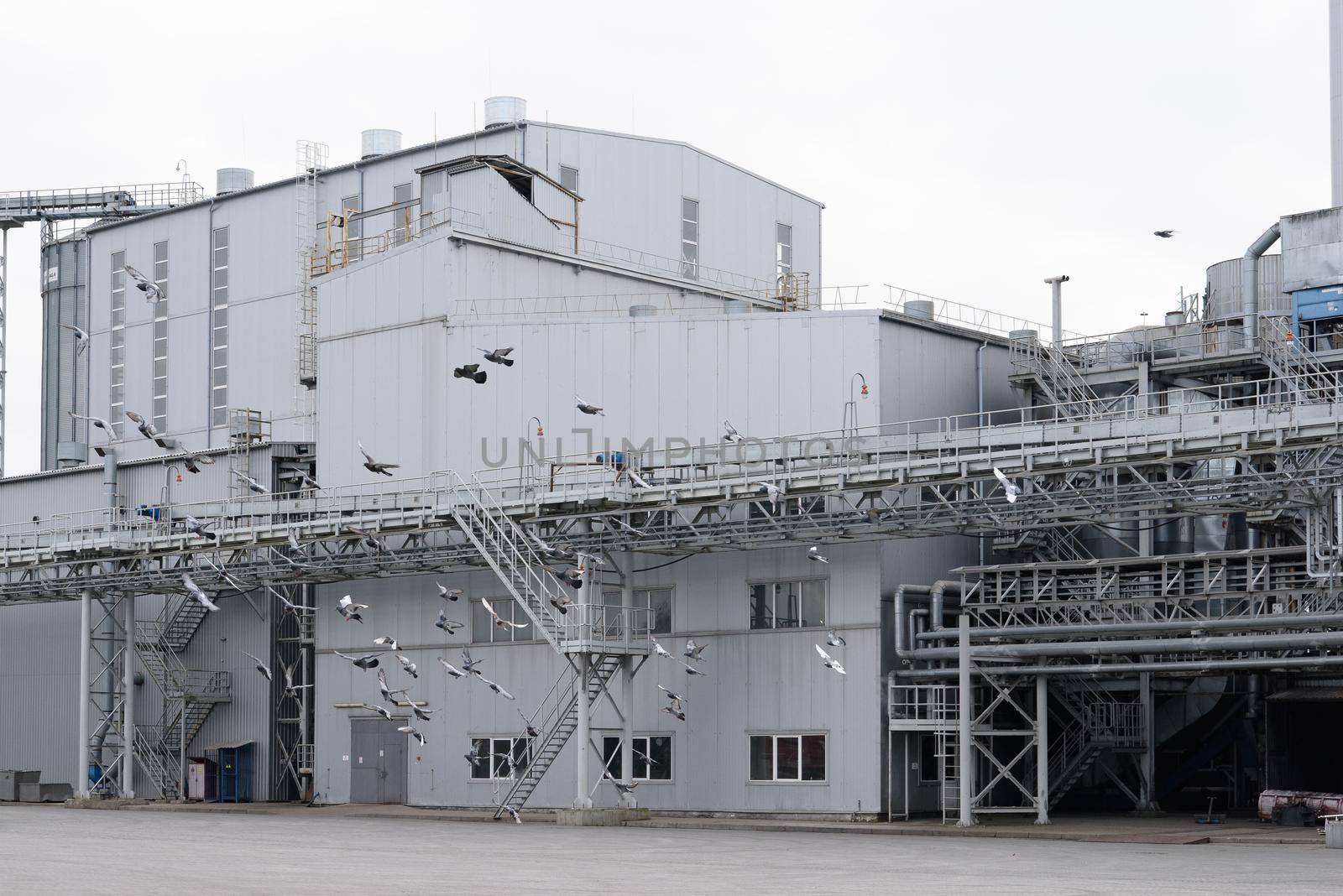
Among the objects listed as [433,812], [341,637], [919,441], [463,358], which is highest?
[463,358]

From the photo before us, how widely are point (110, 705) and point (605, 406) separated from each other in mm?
21246

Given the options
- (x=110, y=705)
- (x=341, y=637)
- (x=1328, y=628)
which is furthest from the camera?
(x=110, y=705)

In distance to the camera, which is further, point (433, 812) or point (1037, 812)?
point (433, 812)

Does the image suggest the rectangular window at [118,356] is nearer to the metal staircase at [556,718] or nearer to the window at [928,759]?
the metal staircase at [556,718]

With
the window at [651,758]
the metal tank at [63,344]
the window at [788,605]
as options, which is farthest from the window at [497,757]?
the metal tank at [63,344]

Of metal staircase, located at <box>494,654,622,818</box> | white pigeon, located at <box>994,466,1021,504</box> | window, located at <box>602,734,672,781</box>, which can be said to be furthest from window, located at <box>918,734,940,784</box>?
white pigeon, located at <box>994,466,1021,504</box>

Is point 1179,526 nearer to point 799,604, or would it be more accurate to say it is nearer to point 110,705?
point 799,604

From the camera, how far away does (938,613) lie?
4519cm

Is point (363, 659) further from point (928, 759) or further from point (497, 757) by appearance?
point (928, 759)

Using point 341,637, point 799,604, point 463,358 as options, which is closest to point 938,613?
point 799,604

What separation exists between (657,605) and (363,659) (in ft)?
26.7

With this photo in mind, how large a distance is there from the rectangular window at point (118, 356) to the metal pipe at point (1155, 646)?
134ft

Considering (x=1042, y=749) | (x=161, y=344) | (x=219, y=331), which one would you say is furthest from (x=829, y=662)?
(x=161, y=344)

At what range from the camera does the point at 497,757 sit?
2023 inches
